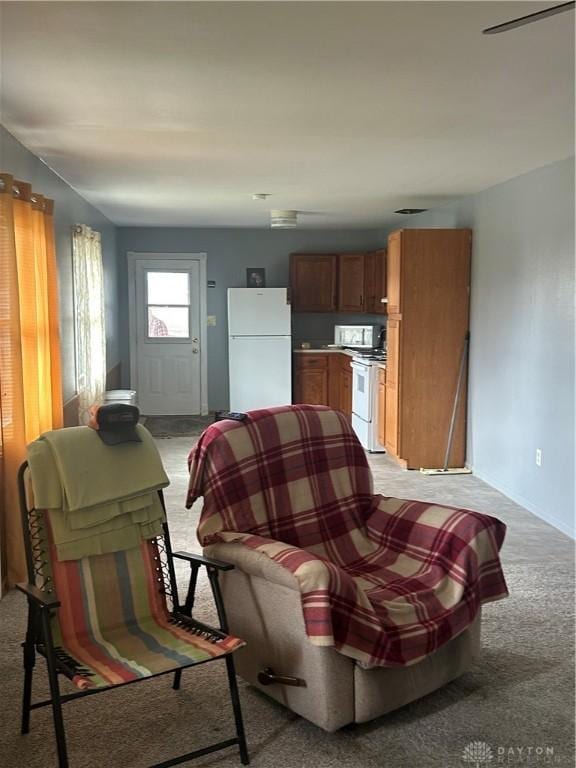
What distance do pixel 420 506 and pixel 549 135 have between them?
7.39 ft

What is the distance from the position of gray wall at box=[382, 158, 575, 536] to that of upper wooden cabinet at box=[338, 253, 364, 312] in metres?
2.68

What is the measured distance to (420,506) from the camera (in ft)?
10.2

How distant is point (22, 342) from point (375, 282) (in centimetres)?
569

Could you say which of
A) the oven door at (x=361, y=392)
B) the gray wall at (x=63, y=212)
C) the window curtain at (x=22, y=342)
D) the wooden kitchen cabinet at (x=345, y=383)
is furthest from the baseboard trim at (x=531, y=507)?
the gray wall at (x=63, y=212)

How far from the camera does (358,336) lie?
8.87 metres

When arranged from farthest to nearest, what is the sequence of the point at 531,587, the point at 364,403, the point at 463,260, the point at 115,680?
1. the point at 364,403
2. the point at 463,260
3. the point at 531,587
4. the point at 115,680

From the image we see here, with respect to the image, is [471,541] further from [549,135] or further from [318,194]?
[318,194]

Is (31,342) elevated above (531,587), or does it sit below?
above

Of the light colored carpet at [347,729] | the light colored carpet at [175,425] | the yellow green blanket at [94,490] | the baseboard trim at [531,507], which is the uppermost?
the yellow green blanket at [94,490]

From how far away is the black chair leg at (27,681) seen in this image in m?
2.55

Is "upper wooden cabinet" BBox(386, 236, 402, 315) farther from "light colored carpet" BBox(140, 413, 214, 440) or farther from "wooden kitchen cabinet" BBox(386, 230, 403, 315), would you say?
"light colored carpet" BBox(140, 413, 214, 440)

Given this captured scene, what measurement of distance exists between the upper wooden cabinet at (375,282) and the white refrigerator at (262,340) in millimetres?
1018

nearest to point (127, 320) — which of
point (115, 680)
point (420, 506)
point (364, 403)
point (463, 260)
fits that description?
point (364, 403)

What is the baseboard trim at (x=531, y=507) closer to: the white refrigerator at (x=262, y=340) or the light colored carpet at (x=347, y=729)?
the light colored carpet at (x=347, y=729)
